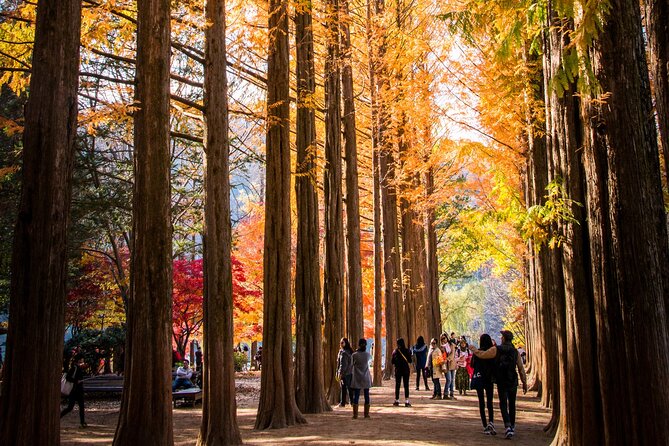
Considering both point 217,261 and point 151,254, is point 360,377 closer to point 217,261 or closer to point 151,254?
point 217,261

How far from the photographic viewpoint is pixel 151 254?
8.10 metres

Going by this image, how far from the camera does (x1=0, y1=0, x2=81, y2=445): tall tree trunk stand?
619 centimetres

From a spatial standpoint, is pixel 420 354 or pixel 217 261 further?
pixel 420 354

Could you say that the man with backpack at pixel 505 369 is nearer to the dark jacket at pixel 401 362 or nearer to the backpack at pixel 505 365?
the backpack at pixel 505 365

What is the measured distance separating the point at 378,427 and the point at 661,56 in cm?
746

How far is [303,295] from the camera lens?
43.8 ft

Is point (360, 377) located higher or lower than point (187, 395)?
higher

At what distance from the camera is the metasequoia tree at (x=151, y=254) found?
7842 millimetres

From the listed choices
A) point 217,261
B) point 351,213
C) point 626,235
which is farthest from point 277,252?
point 626,235

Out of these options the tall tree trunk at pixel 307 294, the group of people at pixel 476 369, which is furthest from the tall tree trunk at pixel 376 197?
the tall tree trunk at pixel 307 294

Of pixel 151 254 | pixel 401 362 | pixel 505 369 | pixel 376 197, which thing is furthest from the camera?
pixel 376 197

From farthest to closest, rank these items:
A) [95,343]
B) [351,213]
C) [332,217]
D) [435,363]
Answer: [95,343]
[351,213]
[435,363]
[332,217]

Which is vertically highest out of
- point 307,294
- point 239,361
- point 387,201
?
point 387,201

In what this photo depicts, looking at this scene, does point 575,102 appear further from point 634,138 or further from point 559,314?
point 559,314
